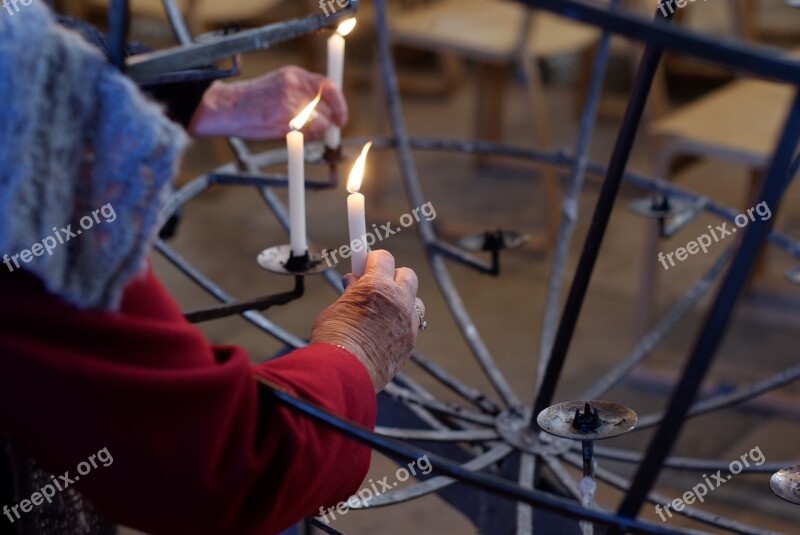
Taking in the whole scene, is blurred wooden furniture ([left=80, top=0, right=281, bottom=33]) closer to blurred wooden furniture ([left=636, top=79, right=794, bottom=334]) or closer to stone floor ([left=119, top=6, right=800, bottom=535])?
stone floor ([left=119, top=6, right=800, bottom=535])

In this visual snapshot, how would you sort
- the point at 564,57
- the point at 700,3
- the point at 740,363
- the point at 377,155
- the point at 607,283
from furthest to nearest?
1. the point at 564,57
2. the point at 700,3
3. the point at 377,155
4. the point at 607,283
5. the point at 740,363

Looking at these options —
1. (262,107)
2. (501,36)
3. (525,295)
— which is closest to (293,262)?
(262,107)

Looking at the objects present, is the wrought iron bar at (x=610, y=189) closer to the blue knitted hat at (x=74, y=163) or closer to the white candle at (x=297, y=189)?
the white candle at (x=297, y=189)

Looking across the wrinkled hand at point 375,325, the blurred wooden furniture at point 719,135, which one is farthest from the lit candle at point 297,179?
the blurred wooden furniture at point 719,135

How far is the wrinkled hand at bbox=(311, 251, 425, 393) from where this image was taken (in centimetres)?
74

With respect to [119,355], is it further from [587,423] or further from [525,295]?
[525,295]

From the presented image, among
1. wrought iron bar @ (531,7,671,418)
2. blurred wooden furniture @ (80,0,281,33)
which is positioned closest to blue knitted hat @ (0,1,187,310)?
wrought iron bar @ (531,7,671,418)

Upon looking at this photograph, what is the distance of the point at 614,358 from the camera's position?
2.28 metres

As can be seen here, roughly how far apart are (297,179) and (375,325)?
195 mm

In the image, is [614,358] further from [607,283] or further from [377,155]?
[377,155]

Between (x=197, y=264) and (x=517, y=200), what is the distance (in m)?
0.94

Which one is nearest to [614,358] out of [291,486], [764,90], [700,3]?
[764,90]

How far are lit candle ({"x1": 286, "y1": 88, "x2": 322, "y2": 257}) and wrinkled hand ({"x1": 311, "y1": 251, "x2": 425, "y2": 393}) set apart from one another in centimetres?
15

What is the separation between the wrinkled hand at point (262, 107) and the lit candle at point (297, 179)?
0.79 ft
